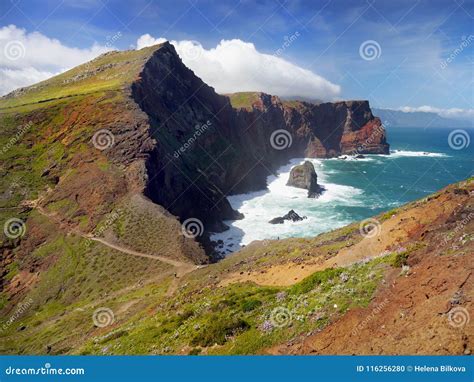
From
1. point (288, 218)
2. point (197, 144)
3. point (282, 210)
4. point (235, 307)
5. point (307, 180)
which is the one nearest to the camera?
point (235, 307)

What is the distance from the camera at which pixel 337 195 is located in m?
108

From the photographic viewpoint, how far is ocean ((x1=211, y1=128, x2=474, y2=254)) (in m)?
76.7

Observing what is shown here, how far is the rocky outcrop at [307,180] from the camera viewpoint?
352 ft

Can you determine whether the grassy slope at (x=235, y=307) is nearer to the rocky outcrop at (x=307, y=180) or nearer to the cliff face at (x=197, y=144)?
the cliff face at (x=197, y=144)

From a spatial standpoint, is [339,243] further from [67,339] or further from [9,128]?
[9,128]

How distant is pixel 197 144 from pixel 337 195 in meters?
43.1

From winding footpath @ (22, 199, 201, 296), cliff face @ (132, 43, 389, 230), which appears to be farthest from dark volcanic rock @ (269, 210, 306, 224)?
winding footpath @ (22, 199, 201, 296)

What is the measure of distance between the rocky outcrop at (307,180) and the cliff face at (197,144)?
996 cm

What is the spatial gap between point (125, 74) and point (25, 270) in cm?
5839

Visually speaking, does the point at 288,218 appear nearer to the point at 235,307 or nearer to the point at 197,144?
the point at 197,144

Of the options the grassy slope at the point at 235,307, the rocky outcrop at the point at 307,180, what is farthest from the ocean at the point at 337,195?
the grassy slope at the point at 235,307

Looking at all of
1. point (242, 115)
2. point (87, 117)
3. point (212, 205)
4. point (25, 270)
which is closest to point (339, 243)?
point (25, 270)

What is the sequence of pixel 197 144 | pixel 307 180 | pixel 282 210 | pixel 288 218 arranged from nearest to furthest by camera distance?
pixel 288 218, pixel 282 210, pixel 197 144, pixel 307 180

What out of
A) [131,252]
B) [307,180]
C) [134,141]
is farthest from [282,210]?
[131,252]
